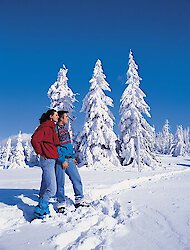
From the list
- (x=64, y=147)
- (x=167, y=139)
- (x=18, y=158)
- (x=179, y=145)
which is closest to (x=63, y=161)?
(x=64, y=147)

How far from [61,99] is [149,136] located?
10.9 metres

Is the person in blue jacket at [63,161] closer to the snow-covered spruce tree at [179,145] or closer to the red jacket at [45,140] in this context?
the red jacket at [45,140]

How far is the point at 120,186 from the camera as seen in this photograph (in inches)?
391

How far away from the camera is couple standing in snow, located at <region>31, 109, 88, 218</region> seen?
531 cm

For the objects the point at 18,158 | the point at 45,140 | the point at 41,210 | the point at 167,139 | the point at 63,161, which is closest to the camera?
the point at 41,210

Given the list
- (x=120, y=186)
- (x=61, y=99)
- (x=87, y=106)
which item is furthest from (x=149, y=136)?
(x=120, y=186)

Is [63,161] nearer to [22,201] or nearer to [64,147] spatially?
[64,147]

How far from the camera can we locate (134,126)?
2673cm

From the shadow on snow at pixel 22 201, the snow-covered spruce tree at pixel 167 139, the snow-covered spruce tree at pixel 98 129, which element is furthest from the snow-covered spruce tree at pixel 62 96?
the snow-covered spruce tree at pixel 167 139

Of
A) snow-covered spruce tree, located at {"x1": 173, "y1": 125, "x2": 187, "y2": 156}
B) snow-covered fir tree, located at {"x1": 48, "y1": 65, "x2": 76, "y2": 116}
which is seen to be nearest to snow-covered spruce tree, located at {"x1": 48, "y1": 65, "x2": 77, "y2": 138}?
snow-covered fir tree, located at {"x1": 48, "y1": 65, "x2": 76, "y2": 116}

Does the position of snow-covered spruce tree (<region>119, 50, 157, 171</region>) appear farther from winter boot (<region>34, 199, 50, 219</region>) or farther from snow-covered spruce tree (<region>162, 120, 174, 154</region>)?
snow-covered spruce tree (<region>162, 120, 174, 154</region>)

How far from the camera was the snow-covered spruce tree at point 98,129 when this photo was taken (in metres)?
25.6

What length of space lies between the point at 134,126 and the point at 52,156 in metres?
21.8

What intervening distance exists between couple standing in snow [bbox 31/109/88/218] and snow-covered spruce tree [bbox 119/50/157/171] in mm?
20475
